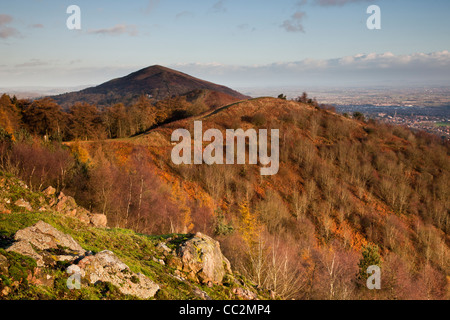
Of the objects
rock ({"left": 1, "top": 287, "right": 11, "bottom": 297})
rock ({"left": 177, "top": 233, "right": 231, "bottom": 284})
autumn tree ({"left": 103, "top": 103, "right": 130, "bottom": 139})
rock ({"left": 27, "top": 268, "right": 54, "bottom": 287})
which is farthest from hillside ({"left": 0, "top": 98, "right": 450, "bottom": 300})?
rock ({"left": 1, "top": 287, "right": 11, "bottom": 297})

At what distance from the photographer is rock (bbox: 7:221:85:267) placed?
589 cm

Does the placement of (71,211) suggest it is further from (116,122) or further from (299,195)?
(116,122)

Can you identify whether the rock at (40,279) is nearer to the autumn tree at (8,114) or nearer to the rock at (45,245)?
the rock at (45,245)

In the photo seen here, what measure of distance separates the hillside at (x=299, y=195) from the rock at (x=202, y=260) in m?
5.60

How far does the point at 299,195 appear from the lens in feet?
154

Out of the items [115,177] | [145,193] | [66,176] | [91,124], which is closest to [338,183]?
[145,193]

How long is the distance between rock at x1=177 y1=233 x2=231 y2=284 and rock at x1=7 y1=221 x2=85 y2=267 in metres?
3.64

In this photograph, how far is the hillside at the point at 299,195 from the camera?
24281 millimetres

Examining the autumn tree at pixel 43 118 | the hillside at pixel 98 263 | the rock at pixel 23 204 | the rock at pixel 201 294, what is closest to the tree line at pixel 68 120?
the autumn tree at pixel 43 118

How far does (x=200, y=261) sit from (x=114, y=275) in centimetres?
356

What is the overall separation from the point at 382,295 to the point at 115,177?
29493 mm

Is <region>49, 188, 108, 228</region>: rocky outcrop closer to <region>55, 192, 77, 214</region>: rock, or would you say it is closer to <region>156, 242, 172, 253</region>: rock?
<region>55, 192, 77, 214</region>: rock
